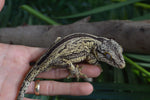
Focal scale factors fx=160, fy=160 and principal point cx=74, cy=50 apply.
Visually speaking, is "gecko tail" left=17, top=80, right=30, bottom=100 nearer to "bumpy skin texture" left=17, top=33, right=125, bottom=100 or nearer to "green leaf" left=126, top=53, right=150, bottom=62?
"bumpy skin texture" left=17, top=33, right=125, bottom=100

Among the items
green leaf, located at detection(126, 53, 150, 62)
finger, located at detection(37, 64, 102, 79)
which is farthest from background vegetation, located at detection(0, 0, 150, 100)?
finger, located at detection(37, 64, 102, 79)

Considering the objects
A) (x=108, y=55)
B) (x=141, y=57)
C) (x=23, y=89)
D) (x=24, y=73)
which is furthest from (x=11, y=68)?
(x=141, y=57)

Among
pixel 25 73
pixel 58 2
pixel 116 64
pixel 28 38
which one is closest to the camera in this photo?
pixel 116 64

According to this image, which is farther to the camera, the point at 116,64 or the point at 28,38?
the point at 28,38

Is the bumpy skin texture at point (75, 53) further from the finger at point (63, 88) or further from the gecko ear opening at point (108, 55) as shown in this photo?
the finger at point (63, 88)

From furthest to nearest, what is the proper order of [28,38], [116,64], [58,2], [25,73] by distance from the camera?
1. [58,2]
2. [28,38]
3. [25,73]
4. [116,64]

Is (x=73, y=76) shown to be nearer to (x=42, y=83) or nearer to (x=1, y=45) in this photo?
(x=42, y=83)

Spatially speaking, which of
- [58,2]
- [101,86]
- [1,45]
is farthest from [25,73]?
[58,2]
